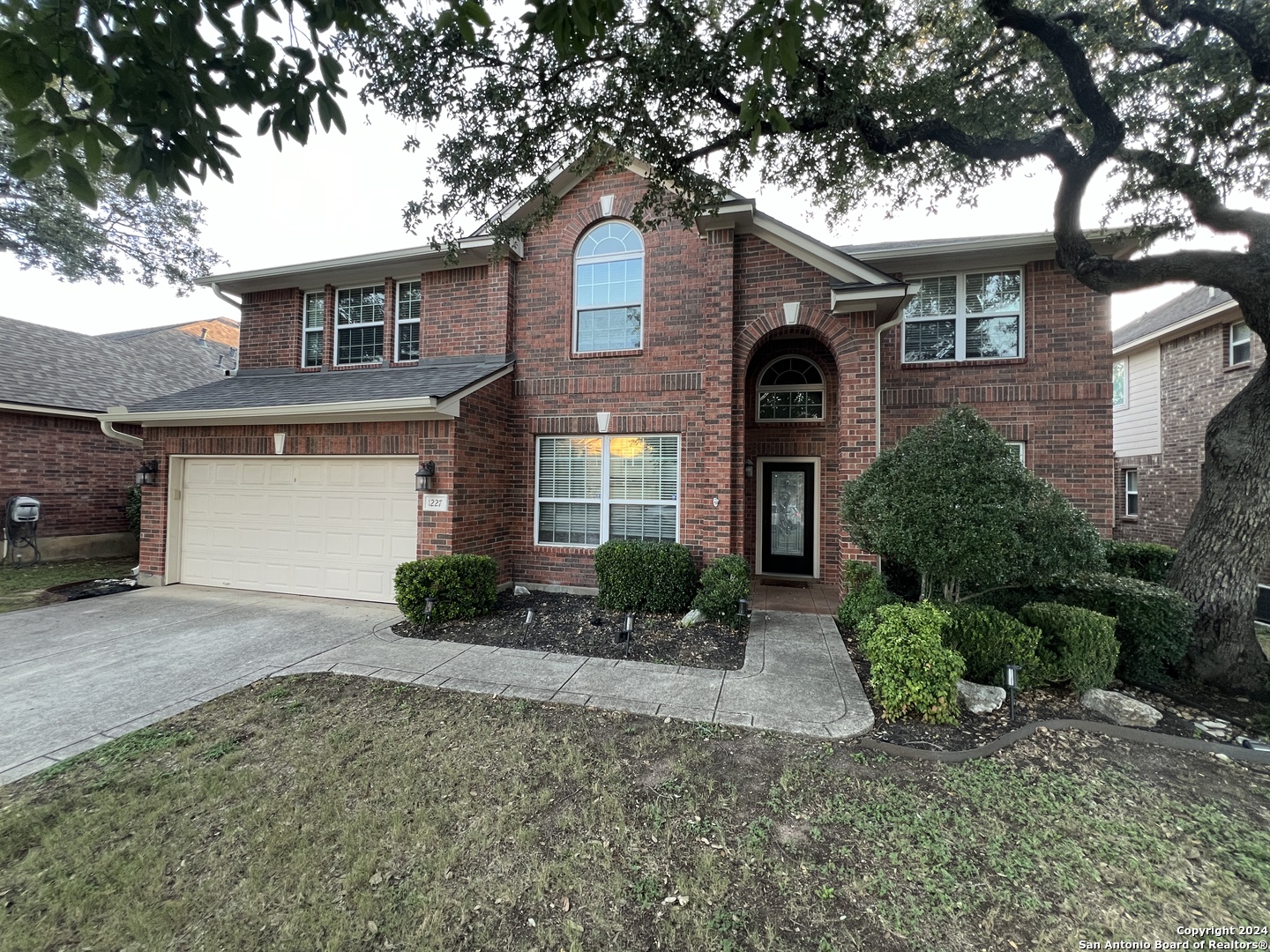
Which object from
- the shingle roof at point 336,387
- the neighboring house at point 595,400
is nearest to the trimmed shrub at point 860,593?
the neighboring house at point 595,400

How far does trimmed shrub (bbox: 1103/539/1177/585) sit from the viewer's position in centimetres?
710

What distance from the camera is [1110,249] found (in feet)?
25.4

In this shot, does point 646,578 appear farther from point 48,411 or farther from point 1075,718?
point 48,411

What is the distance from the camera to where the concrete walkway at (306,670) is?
3900 millimetres

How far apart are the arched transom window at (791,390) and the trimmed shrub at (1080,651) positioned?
16.8 feet

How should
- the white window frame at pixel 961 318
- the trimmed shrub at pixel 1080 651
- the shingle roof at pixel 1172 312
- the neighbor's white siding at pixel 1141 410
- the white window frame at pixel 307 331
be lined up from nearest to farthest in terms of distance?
1. the trimmed shrub at pixel 1080 651
2. the white window frame at pixel 961 318
3. the white window frame at pixel 307 331
4. the shingle roof at pixel 1172 312
5. the neighbor's white siding at pixel 1141 410

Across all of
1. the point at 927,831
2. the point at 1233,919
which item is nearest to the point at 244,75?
the point at 927,831

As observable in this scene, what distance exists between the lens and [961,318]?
26.8ft

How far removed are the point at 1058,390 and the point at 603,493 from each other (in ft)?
24.1

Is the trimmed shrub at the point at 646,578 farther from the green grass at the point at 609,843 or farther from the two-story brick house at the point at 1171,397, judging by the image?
the two-story brick house at the point at 1171,397

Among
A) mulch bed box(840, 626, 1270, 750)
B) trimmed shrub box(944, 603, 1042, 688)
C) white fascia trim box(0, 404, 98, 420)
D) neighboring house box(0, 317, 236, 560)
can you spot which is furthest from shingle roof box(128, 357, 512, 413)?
trimmed shrub box(944, 603, 1042, 688)

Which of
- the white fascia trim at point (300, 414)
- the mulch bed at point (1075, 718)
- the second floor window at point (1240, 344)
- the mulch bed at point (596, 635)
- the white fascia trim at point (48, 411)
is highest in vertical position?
the second floor window at point (1240, 344)

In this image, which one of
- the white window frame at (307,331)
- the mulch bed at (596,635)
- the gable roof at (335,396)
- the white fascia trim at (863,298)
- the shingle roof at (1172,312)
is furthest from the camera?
the shingle roof at (1172,312)

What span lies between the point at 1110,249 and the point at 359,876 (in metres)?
11.7
